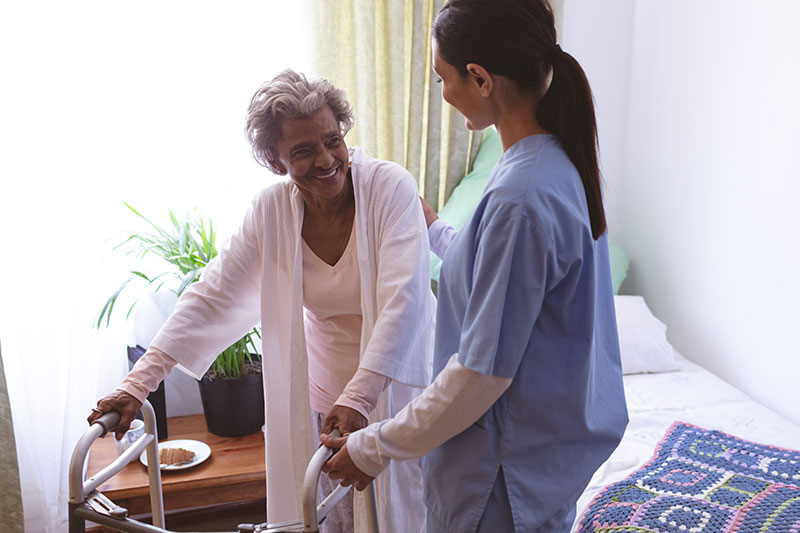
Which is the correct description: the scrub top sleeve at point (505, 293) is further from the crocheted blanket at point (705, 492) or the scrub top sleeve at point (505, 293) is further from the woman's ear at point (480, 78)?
the crocheted blanket at point (705, 492)

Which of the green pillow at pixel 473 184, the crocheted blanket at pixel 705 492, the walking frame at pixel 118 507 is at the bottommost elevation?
the crocheted blanket at pixel 705 492

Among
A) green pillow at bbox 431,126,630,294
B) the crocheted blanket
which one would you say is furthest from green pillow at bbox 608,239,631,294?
the crocheted blanket

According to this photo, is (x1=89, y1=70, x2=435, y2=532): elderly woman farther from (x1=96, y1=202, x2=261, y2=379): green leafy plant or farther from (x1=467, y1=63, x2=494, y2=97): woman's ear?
(x1=96, y1=202, x2=261, y2=379): green leafy plant

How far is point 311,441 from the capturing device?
1.50 metres

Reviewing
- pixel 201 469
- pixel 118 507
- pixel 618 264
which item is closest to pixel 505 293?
pixel 118 507

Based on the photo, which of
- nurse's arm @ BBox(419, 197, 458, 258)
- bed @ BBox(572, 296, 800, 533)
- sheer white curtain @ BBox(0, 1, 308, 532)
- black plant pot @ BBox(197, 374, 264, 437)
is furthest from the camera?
black plant pot @ BBox(197, 374, 264, 437)

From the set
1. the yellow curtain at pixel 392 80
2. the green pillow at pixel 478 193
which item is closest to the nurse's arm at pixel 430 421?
the green pillow at pixel 478 193

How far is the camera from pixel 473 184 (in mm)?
2666

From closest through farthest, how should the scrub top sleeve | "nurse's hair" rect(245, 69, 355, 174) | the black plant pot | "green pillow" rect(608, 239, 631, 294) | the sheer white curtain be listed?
the scrub top sleeve < "nurse's hair" rect(245, 69, 355, 174) < the sheer white curtain < the black plant pot < "green pillow" rect(608, 239, 631, 294)

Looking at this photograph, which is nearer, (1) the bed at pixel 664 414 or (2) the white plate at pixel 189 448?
(1) the bed at pixel 664 414

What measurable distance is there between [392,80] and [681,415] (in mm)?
1498

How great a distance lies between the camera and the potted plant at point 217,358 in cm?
223

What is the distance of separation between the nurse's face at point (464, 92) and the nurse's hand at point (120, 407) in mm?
799

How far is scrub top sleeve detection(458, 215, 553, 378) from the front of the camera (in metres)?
0.89
